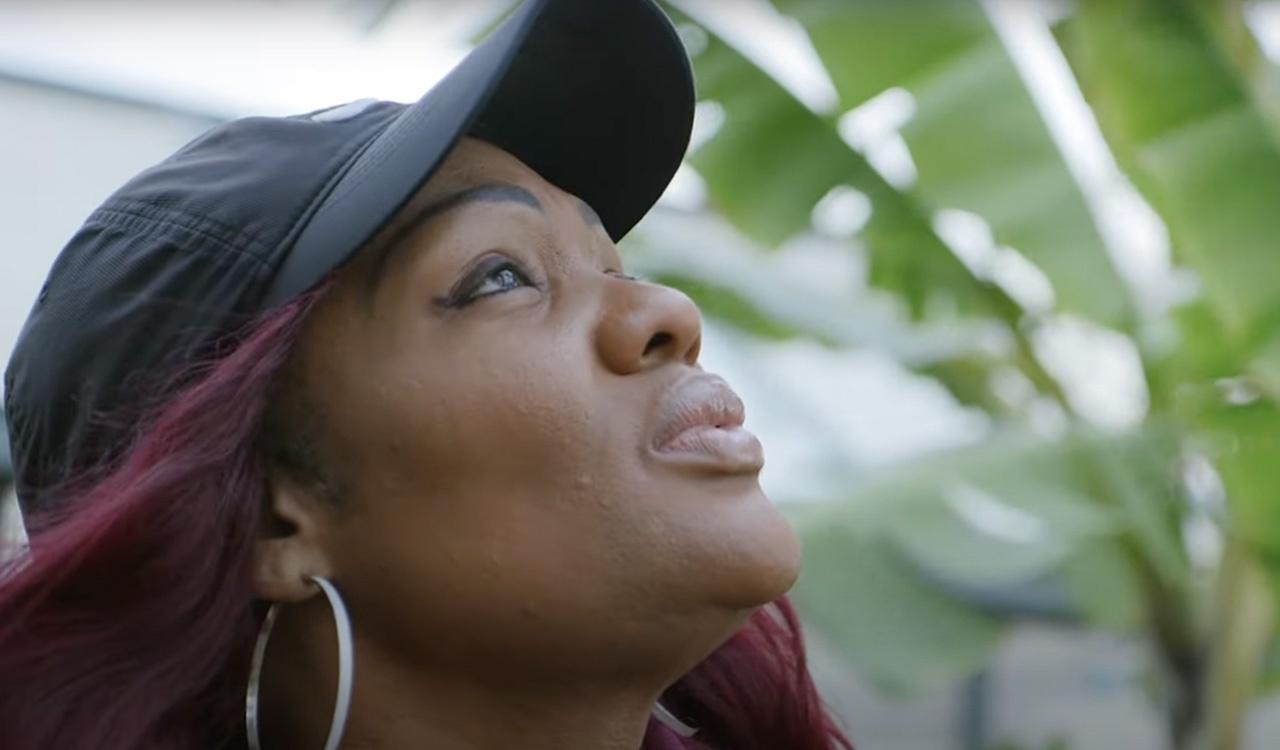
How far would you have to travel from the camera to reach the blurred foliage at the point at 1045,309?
107 inches

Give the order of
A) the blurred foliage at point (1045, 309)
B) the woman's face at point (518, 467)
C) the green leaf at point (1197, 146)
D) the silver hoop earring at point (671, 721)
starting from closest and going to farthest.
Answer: the woman's face at point (518, 467)
the silver hoop earring at point (671, 721)
the green leaf at point (1197, 146)
the blurred foliage at point (1045, 309)

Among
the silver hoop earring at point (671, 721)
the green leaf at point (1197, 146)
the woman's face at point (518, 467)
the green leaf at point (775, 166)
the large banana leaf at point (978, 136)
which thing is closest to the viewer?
the woman's face at point (518, 467)

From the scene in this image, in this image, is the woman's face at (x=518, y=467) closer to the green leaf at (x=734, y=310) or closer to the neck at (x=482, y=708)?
the neck at (x=482, y=708)

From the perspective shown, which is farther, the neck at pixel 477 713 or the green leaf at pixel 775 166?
the green leaf at pixel 775 166

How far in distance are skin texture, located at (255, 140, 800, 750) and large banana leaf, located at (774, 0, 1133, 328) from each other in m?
2.09

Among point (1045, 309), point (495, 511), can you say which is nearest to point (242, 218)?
point (495, 511)

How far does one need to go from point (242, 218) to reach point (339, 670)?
300 millimetres

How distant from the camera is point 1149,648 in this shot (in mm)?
3734

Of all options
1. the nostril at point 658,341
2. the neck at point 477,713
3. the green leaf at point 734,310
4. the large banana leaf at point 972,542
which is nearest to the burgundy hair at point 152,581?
the neck at point 477,713

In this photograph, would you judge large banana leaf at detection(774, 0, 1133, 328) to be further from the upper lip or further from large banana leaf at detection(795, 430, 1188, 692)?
the upper lip

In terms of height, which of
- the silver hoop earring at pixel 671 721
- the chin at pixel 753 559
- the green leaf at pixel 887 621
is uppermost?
the chin at pixel 753 559

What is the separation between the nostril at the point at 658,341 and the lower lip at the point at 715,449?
6 cm

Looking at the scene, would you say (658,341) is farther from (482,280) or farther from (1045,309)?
(1045,309)

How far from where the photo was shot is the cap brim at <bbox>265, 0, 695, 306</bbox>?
982 millimetres
